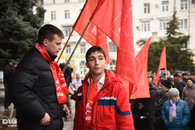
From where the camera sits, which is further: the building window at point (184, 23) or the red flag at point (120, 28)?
the building window at point (184, 23)

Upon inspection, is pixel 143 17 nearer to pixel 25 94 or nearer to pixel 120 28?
pixel 120 28

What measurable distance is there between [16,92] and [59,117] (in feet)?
2.03

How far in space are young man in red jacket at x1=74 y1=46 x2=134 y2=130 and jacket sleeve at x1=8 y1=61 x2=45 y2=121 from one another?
1.92 feet

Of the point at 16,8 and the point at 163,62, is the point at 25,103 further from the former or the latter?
the point at 16,8

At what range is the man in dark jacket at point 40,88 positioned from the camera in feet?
6.95

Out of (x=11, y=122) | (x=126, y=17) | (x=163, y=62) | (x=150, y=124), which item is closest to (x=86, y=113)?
(x=126, y=17)

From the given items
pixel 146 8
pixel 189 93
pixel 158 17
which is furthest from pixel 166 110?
pixel 146 8

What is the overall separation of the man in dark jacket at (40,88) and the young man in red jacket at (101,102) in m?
0.28

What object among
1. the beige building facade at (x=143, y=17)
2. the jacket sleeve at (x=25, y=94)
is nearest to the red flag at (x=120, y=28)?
the jacket sleeve at (x=25, y=94)

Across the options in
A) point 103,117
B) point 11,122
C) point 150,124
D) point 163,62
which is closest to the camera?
point 103,117

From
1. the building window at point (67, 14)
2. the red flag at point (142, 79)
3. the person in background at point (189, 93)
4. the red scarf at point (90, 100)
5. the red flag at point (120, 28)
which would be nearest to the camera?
the red scarf at point (90, 100)

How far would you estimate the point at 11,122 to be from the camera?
265 inches

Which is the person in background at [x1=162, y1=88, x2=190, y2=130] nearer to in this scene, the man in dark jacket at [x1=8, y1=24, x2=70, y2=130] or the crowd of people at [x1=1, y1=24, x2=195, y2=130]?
the crowd of people at [x1=1, y1=24, x2=195, y2=130]

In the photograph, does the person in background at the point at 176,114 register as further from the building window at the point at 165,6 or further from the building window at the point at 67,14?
the building window at the point at 67,14
